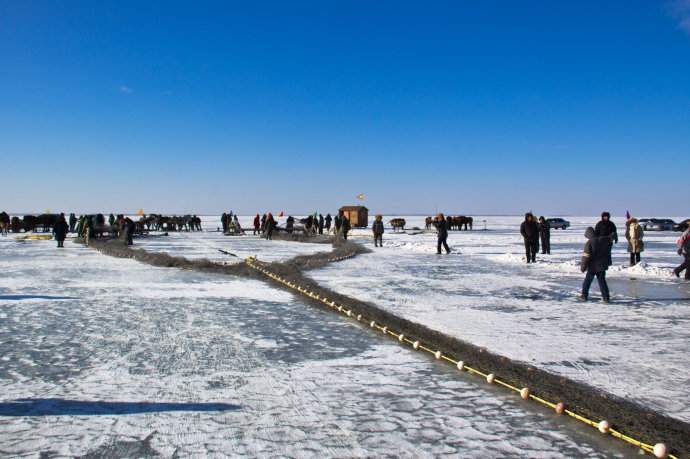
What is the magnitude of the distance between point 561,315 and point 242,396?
544 cm

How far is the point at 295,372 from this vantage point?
496 cm

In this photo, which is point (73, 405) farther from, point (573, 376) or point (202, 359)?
point (573, 376)

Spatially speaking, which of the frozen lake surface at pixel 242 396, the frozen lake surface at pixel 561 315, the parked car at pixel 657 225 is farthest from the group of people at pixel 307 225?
the parked car at pixel 657 225

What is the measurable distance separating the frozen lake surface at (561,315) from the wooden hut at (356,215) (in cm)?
3983

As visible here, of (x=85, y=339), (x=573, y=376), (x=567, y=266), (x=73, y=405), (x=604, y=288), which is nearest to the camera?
(x=73, y=405)

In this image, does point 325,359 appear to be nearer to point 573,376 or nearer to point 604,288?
point 573,376

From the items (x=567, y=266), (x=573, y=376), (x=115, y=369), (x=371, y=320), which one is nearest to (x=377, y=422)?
(x=573, y=376)

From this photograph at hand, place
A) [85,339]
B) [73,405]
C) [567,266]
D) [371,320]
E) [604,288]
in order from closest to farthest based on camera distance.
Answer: [73,405]
[85,339]
[371,320]
[604,288]
[567,266]

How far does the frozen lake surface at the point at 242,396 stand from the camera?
11.0ft

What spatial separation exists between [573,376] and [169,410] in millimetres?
3416

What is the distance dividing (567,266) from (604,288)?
6.46 m

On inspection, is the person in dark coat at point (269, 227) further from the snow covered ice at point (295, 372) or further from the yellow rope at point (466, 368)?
the snow covered ice at point (295, 372)

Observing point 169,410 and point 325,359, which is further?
point 325,359

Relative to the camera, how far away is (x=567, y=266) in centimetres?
1535
